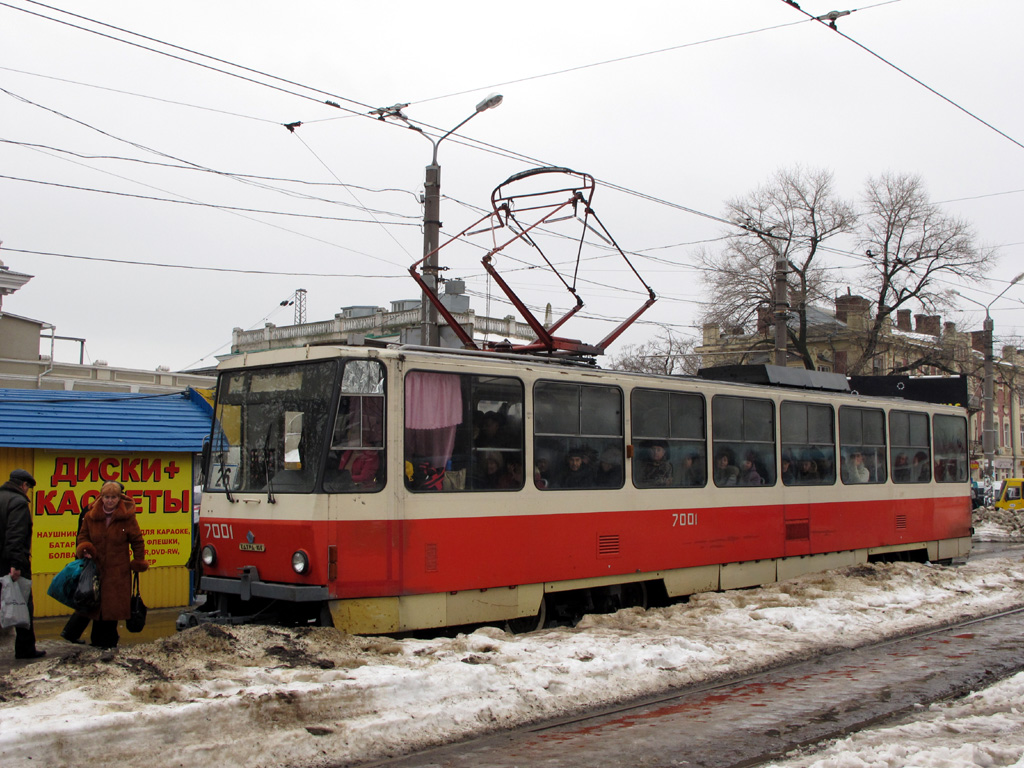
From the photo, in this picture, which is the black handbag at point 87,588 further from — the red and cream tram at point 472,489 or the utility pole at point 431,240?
the utility pole at point 431,240

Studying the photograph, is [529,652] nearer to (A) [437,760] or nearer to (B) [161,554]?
(A) [437,760]

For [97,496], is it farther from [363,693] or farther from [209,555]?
[363,693]

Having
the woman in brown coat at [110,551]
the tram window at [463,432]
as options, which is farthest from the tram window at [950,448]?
the woman in brown coat at [110,551]

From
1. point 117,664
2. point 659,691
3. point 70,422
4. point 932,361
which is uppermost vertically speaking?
point 932,361

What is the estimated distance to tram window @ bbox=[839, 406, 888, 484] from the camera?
545 inches

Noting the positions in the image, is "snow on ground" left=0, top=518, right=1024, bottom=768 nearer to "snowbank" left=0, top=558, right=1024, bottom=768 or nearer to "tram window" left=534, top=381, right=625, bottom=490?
"snowbank" left=0, top=558, right=1024, bottom=768

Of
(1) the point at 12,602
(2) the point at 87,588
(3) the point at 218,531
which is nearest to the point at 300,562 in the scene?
(3) the point at 218,531

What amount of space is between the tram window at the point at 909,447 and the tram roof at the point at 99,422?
32.6ft

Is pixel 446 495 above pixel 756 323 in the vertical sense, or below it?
below

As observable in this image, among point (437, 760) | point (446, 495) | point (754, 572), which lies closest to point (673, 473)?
point (754, 572)

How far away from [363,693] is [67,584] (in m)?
3.34

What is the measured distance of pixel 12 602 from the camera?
8.02 m

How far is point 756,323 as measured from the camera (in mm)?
37562

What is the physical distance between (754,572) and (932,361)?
29.9 m
